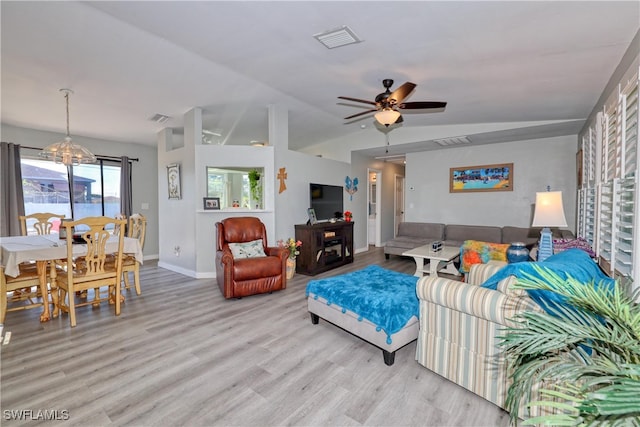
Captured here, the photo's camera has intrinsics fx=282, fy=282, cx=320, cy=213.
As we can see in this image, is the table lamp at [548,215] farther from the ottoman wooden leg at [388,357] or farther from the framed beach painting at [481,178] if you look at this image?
the framed beach painting at [481,178]

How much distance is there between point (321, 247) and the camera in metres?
5.02

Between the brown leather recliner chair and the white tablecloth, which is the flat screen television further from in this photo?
the white tablecloth

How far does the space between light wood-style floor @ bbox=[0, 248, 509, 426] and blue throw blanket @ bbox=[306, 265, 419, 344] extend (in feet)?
1.20

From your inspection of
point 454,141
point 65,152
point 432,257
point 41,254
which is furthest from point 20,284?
point 454,141

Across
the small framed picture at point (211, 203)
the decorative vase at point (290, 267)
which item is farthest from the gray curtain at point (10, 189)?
the decorative vase at point (290, 267)

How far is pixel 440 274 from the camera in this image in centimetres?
496

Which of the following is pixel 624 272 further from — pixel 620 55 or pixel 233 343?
pixel 233 343

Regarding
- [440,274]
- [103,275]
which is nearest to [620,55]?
[440,274]

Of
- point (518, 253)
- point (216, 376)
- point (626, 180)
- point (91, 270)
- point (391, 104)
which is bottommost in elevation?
point (216, 376)

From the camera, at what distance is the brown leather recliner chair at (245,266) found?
3570 millimetres

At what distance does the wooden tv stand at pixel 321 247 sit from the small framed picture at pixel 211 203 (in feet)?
4.65

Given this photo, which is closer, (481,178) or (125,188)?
(481,178)

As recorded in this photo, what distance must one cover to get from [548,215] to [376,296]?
78.3 inches

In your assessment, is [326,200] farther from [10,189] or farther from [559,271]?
[10,189]
